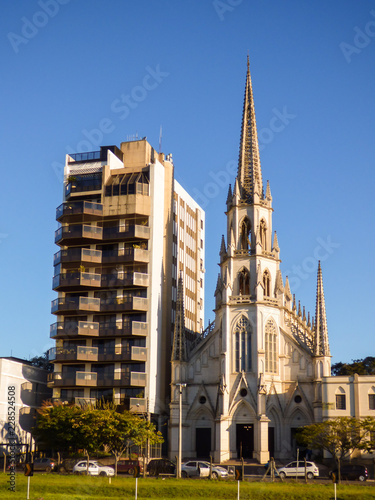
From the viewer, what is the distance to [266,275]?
9200 cm

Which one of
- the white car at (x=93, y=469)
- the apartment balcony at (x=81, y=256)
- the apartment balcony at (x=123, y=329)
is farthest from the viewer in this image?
the apartment balcony at (x=81, y=256)

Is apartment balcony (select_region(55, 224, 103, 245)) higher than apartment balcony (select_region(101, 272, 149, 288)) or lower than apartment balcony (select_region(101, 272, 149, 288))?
higher

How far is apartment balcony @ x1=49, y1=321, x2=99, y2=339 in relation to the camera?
90250mm

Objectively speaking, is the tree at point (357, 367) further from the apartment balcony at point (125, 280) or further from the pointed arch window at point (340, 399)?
the apartment balcony at point (125, 280)

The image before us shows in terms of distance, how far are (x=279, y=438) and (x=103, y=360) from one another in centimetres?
2198

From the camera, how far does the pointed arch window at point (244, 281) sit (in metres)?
91.8

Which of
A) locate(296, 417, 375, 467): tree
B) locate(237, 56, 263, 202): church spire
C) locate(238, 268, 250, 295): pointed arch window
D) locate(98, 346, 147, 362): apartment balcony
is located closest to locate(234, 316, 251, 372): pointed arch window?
locate(238, 268, 250, 295): pointed arch window

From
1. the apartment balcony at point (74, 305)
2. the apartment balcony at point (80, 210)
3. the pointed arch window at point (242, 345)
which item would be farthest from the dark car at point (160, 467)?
the apartment balcony at point (80, 210)

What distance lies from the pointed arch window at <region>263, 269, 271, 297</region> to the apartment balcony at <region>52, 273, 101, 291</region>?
19.7m

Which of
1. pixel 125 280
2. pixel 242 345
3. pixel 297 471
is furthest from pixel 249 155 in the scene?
pixel 297 471

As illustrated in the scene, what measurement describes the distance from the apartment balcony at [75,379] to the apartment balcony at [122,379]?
807 millimetres

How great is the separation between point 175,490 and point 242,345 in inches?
1436

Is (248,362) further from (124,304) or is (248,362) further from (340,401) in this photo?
(124,304)

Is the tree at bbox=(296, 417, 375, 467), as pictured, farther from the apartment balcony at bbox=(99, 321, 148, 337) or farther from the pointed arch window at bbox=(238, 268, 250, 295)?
the apartment balcony at bbox=(99, 321, 148, 337)
